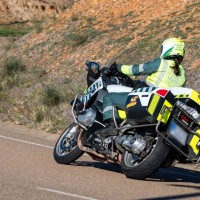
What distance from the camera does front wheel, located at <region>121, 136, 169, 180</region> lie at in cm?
912

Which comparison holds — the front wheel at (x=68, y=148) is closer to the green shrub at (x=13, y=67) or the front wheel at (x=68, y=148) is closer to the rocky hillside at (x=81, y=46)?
the rocky hillside at (x=81, y=46)

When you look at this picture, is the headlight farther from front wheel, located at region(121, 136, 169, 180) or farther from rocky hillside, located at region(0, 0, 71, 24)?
rocky hillside, located at region(0, 0, 71, 24)

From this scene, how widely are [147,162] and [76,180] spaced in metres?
0.95

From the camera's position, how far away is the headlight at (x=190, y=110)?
9.08m

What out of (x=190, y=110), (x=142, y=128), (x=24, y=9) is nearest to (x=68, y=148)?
(x=142, y=128)

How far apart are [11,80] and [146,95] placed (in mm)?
13448

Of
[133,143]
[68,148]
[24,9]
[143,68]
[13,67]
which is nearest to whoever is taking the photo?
[133,143]

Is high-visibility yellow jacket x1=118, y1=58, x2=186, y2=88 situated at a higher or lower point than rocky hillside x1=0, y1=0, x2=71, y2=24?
higher

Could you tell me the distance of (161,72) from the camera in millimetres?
10078

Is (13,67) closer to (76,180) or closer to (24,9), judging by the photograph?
(76,180)

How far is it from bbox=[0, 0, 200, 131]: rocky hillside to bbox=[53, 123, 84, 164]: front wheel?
524cm

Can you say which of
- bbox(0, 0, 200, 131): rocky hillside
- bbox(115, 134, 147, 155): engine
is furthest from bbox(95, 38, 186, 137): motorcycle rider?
bbox(0, 0, 200, 131): rocky hillside

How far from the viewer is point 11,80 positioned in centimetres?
2264

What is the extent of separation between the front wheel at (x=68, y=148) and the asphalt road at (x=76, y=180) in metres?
0.13
